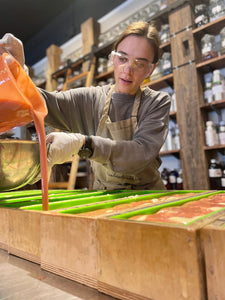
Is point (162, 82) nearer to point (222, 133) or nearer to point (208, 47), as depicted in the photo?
point (208, 47)

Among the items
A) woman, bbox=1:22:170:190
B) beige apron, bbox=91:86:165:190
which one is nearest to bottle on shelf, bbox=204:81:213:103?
woman, bbox=1:22:170:190

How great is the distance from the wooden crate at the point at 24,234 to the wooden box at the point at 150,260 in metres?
0.21

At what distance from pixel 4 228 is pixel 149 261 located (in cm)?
47

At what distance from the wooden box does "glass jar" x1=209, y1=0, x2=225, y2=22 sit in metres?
2.79

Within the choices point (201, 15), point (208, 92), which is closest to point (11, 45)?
point (208, 92)

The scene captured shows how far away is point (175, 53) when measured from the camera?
9.11 feet

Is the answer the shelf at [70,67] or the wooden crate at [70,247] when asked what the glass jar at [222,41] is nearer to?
the shelf at [70,67]

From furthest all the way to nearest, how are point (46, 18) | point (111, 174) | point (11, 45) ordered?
point (46, 18) < point (111, 174) < point (11, 45)

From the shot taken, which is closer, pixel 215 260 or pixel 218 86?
pixel 215 260

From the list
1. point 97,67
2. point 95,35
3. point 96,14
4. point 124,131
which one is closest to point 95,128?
point 124,131

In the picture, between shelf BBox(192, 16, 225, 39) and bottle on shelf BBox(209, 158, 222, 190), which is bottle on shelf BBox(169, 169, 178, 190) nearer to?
bottle on shelf BBox(209, 158, 222, 190)

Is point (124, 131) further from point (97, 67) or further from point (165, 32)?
point (97, 67)

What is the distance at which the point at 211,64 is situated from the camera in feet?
8.47

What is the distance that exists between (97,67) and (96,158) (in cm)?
289
